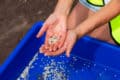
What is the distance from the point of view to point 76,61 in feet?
4.78

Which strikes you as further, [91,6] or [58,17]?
[91,6]

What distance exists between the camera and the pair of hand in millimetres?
1123

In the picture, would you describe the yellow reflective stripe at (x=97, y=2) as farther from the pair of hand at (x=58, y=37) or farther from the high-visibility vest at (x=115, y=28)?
the pair of hand at (x=58, y=37)

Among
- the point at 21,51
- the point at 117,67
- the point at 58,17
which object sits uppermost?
the point at 58,17

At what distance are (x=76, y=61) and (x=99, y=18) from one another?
29 cm

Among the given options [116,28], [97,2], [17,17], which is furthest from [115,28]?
[17,17]

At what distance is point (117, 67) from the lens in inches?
55.0

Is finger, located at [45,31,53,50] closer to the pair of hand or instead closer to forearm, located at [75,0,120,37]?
the pair of hand

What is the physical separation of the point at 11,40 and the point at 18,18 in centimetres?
17

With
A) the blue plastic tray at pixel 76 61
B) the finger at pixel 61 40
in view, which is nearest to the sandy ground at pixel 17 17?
Result: the blue plastic tray at pixel 76 61

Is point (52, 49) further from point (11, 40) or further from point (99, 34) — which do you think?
point (11, 40)

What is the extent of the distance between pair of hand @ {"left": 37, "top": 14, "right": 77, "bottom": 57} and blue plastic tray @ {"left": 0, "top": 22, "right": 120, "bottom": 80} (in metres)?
0.12

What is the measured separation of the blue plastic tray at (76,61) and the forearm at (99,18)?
14 centimetres

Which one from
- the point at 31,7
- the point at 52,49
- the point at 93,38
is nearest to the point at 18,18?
the point at 31,7
